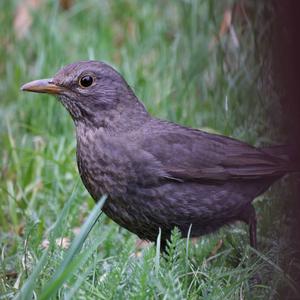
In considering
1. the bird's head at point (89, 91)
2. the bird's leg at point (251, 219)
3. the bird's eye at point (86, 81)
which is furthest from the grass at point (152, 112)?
the bird's eye at point (86, 81)

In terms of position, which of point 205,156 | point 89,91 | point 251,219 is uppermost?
point 89,91

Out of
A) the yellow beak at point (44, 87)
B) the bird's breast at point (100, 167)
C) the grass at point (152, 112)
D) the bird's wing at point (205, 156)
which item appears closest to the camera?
the grass at point (152, 112)

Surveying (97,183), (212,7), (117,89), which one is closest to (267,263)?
(97,183)

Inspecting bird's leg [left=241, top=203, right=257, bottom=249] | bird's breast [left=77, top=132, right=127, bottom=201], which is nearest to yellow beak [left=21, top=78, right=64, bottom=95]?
bird's breast [left=77, top=132, right=127, bottom=201]

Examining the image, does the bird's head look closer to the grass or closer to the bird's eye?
the bird's eye

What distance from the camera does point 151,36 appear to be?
7.04m

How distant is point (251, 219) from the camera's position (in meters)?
4.39

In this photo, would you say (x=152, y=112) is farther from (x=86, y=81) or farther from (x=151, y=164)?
(x=151, y=164)

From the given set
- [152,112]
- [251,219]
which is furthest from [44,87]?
[152,112]

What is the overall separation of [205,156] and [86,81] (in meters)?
0.76

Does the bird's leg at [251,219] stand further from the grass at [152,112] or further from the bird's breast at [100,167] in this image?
the bird's breast at [100,167]

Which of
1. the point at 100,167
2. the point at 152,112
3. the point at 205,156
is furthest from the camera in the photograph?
the point at 152,112

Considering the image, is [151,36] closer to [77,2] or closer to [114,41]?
[114,41]

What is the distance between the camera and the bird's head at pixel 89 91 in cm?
434
